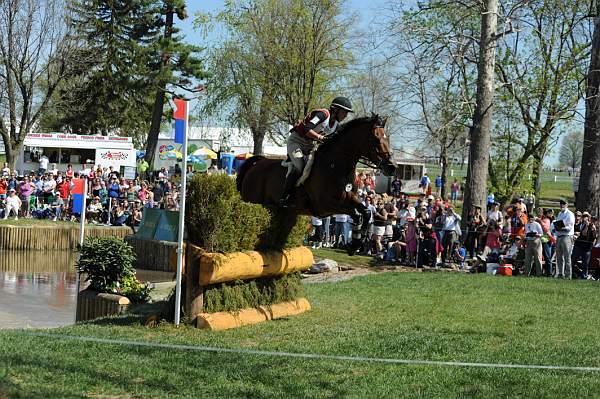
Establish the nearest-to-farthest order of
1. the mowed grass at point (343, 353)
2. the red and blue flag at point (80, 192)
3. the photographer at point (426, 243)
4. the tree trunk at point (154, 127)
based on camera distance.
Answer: the mowed grass at point (343, 353) < the red and blue flag at point (80, 192) < the photographer at point (426, 243) < the tree trunk at point (154, 127)

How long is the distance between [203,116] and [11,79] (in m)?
12.6

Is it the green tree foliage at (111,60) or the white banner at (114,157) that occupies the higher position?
the green tree foliage at (111,60)

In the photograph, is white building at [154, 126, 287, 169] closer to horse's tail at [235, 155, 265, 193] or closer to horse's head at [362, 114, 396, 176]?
horse's tail at [235, 155, 265, 193]

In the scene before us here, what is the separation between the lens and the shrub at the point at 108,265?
15.2 metres

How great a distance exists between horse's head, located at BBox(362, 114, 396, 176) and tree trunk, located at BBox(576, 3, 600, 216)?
15970 millimetres

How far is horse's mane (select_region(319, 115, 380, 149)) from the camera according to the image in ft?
38.4

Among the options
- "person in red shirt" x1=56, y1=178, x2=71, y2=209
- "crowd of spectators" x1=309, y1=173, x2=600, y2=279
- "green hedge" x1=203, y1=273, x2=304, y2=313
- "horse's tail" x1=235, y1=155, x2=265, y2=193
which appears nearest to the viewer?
"green hedge" x1=203, y1=273, x2=304, y2=313

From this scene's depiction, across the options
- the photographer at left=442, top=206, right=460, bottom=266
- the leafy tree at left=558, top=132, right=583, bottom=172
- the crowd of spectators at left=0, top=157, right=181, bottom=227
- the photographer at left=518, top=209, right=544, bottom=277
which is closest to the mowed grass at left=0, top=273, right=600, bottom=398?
the photographer at left=518, top=209, right=544, bottom=277

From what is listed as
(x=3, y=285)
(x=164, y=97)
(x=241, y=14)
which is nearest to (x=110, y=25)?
(x=164, y=97)

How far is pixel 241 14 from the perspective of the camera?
152 feet

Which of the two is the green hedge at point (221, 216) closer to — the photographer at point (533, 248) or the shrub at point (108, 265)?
the shrub at point (108, 265)

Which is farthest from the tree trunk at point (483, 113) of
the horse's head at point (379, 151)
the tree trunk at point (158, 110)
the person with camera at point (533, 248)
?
the tree trunk at point (158, 110)

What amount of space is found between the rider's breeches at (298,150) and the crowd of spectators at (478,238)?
297 inches

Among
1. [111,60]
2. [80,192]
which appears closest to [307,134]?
[80,192]
